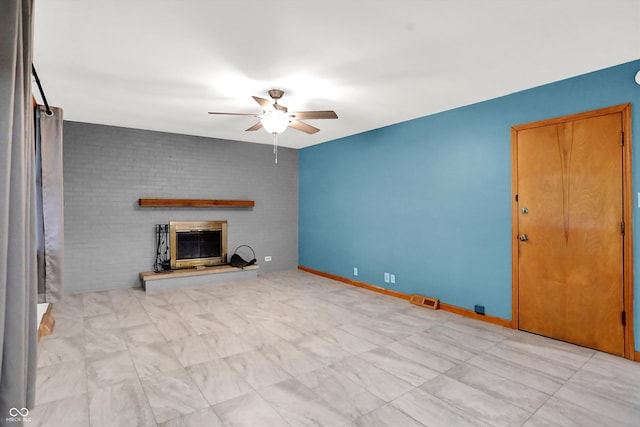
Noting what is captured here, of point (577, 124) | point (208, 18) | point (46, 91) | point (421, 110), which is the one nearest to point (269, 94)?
point (208, 18)

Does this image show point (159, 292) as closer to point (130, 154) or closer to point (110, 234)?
point (110, 234)

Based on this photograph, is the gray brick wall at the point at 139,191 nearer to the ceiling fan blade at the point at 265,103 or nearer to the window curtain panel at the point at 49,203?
the window curtain panel at the point at 49,203

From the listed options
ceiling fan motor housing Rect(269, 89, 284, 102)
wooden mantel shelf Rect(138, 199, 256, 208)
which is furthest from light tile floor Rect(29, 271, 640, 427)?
ceiling fan motor housing Rect(269, 89, 284, 102)

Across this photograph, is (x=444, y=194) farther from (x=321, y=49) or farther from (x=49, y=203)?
(x=49, y=203)

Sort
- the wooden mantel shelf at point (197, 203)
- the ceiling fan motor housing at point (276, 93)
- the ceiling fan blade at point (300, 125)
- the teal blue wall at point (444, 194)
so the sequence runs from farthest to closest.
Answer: the wooden mantel shelf at point (197, 203) → the ceiling fan blade at point (300, 125) → the ceiling fan motor housing at point (276, 93) → the teal blue wall at point (444, 194)

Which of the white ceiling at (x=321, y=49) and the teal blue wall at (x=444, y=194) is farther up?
the white ceiling at (x=321, y=49)

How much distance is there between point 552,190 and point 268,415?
3199 mm

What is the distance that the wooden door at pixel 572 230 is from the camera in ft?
9.49

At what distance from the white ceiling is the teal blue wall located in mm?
261

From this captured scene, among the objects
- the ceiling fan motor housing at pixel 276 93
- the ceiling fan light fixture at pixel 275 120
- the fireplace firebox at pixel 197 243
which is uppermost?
the ceiling fan motor housing at pixel 276 93

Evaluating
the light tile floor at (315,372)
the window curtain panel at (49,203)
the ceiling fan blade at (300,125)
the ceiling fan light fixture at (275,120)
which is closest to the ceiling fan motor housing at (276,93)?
Answer: the ceiling fan light fixture at (275,120)

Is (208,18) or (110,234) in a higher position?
(208,18)

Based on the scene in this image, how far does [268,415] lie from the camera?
2078mm

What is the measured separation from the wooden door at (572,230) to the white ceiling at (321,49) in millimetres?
594
